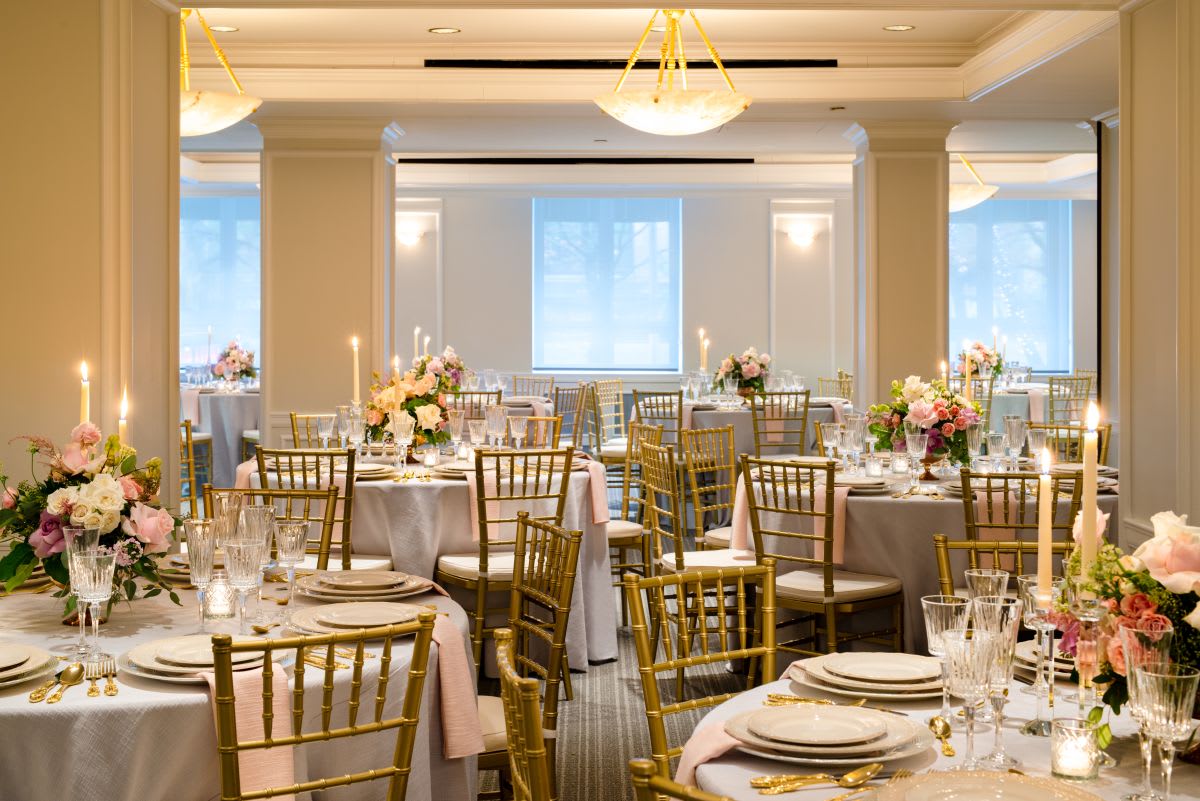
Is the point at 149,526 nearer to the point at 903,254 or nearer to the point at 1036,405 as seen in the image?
the point at 903,254

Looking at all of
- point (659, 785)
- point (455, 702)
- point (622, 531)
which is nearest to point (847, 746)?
point (659, 785)

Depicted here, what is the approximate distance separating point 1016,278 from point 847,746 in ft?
43.3

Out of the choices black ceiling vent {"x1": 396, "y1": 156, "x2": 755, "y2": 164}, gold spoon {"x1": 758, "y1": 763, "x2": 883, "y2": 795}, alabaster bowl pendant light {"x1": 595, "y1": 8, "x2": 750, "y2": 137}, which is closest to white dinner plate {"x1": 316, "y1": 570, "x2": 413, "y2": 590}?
gold spoon {"x1": 758, "y1": 763, "x2": 883, "y2": 795}

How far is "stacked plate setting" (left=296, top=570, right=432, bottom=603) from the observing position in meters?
3.08

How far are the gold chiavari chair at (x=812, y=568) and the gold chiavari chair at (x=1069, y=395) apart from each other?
6352mm

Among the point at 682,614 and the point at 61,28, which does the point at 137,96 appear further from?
the point at 682,614

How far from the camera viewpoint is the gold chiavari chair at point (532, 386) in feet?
40.2

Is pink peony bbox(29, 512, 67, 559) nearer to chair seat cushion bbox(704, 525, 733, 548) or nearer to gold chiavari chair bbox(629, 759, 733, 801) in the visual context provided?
gold chiavari chair bbox(629, 759, 733, 801)

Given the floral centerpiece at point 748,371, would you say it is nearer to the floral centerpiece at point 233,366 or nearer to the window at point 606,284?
the window at point 606,284

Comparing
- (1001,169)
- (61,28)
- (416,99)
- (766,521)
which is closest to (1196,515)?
(766,521)

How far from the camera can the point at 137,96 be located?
416 centimetres

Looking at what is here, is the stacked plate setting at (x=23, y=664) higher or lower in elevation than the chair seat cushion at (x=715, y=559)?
higher

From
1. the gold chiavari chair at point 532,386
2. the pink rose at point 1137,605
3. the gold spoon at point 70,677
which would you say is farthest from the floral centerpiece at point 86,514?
the gold chiavari chair at point 532,386

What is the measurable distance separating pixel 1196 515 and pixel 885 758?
2.78 meters
